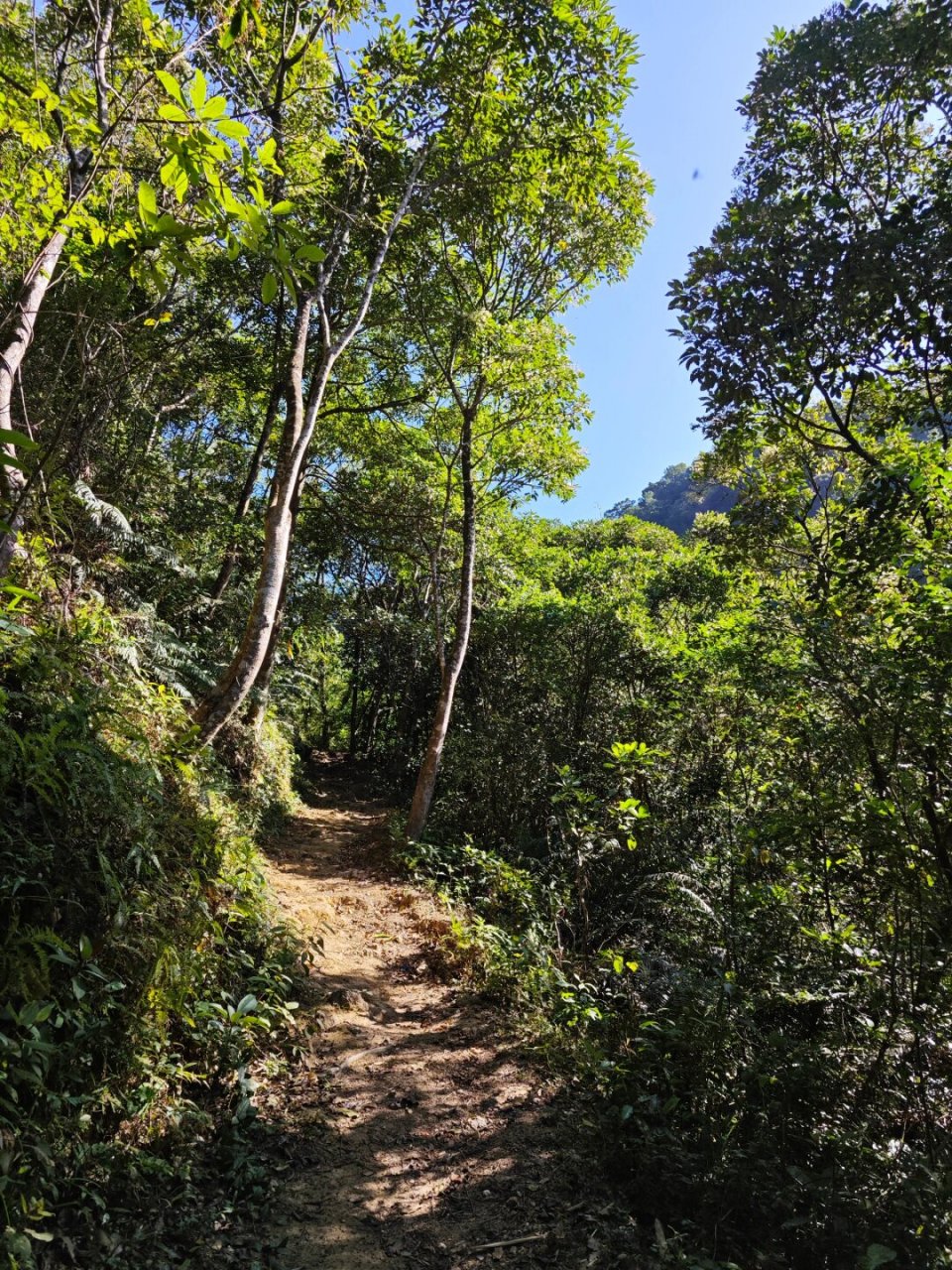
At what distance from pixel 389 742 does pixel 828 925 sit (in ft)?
40.7

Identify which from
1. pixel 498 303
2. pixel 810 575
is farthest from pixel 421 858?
pixel 498 303

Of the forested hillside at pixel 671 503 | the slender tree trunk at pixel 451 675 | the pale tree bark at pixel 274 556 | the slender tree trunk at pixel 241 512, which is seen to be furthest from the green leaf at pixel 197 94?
the forested hillside at pixel 671 503

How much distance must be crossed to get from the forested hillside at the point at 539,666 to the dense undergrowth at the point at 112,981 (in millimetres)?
22

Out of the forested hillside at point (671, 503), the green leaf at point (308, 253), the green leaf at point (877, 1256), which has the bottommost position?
the green leaf at point (877, 1256)

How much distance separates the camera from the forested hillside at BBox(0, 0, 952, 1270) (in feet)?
9.20

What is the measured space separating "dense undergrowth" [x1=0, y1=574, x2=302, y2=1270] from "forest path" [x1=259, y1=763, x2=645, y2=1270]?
0.34m

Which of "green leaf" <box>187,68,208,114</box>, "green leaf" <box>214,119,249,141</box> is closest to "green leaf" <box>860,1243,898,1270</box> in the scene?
"green leaf" <box>214,119,249,141</box>

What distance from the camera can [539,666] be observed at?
11.1 meters

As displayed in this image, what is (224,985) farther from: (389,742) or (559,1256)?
(389,742)

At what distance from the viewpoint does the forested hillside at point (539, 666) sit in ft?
9.20

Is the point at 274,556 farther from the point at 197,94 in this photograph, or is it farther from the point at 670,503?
the point at 670,503

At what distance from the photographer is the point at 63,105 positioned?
3293 millimetres

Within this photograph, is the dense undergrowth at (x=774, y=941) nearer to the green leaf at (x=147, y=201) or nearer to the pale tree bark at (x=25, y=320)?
the green leaf at (x=147, y=201)

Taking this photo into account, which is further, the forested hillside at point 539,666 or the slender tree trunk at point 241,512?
the slender tree trunk at point 241,512
